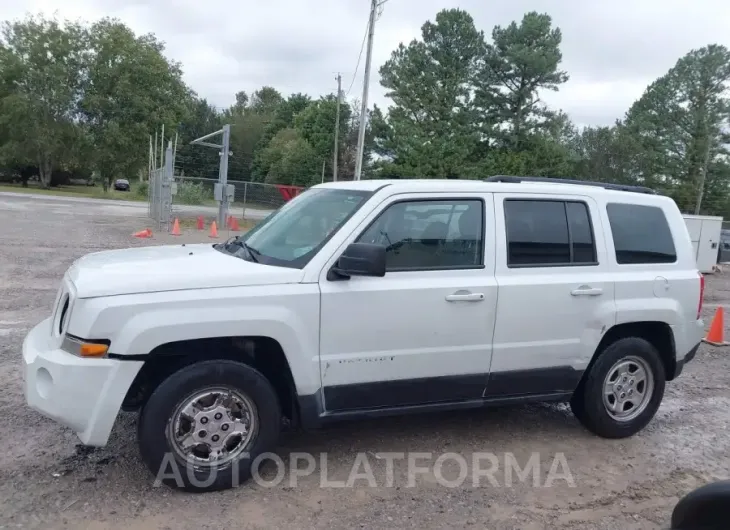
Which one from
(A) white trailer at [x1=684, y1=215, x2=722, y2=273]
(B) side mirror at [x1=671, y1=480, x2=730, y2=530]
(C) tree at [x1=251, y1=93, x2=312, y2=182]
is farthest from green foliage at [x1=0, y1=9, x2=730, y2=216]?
(B) side mirror at [x1=671, y1=480, x2=730, y2=530]

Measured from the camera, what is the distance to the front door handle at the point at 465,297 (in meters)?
4.36

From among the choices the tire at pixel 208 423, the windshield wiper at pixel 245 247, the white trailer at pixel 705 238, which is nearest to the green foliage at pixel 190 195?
the white trailer at pixel 705 238

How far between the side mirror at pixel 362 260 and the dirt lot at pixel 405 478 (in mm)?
1335

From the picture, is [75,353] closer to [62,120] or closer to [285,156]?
[285,156]

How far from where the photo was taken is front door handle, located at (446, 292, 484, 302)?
4359 millimetres

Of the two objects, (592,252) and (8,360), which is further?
(8,360)

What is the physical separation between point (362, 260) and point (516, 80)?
43883 mm

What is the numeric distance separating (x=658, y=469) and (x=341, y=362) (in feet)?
7.82

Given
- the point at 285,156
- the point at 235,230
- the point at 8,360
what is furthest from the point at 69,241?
the point at 285,156

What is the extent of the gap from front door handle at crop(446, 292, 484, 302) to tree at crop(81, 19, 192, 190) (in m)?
54.7

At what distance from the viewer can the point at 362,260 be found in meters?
3.97

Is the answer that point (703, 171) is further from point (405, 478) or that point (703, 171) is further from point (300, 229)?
point (405, 478)

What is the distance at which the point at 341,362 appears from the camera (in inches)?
163

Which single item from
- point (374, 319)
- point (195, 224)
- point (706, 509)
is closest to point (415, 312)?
point (374, 319)
